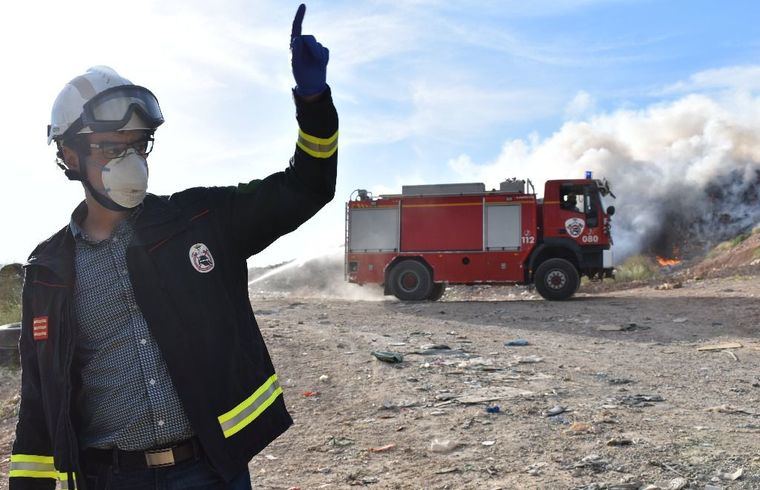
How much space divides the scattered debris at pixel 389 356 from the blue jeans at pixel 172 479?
5.97 meters

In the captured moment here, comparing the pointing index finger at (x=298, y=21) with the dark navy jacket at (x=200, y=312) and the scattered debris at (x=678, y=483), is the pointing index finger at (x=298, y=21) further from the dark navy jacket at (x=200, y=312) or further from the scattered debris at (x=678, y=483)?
the scattered debris at (x=678, y=483)

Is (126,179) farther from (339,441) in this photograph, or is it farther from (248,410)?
(339,441)

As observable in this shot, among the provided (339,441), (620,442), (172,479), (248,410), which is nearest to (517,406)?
(620,442)

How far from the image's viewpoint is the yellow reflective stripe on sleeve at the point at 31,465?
2.21 metres

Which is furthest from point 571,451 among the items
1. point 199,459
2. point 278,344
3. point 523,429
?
point 278,344

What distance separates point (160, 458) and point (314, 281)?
72.0 feet

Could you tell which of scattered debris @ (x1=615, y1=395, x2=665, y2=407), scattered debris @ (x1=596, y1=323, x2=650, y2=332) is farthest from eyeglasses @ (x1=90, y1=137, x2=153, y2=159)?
scattered debris @ (x1=596, y1=323, x2=650, y2=332)

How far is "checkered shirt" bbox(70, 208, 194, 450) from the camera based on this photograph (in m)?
2.04

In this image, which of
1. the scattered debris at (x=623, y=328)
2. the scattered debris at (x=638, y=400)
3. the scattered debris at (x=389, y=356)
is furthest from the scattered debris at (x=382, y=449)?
the scattered debris at (x=623, y=328)

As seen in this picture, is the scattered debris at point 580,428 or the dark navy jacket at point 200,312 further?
the scattered debris at point 580,428

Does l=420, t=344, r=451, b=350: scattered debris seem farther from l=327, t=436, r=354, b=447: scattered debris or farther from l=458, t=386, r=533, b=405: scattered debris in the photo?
l=327, t=436, r=354, b=447: scattered debris

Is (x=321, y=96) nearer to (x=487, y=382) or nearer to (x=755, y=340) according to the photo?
(x=487, y=382)

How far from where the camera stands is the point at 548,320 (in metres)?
12.4

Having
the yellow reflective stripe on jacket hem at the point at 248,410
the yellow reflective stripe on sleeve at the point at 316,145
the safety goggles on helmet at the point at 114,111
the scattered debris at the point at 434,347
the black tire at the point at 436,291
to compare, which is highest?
the safety goggles on helmet at the point at 114,111
